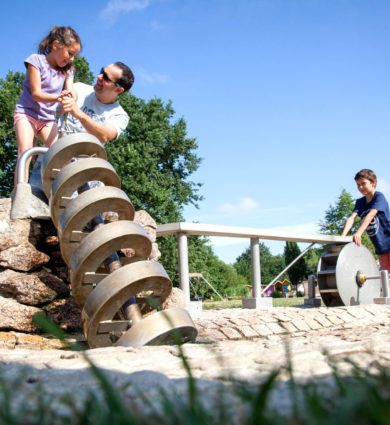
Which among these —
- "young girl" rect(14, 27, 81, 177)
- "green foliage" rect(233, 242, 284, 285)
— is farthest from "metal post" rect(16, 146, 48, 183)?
"green foliage" rect(233, 242, 284, 285)

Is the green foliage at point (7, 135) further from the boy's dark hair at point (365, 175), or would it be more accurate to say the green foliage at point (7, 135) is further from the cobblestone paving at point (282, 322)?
the cobblestone paving at point (282, 322)

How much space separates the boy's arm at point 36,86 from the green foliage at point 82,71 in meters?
24.6

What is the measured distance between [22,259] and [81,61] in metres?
25.6

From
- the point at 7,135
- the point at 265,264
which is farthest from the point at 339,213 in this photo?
the point at 265,264

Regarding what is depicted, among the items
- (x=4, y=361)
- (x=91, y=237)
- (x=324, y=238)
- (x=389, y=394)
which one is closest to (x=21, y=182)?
(x=91, y=237)

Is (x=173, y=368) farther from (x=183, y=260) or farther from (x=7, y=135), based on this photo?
(x=7, y=135)

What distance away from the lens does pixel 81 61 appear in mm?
29625

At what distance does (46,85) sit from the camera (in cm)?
588

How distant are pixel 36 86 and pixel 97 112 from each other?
0.77m

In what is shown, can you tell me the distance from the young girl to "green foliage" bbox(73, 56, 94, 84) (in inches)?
948

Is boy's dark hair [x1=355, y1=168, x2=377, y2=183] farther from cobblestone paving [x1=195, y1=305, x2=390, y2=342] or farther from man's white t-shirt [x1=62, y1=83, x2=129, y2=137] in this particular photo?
man's white t-shirt [x1=62, y1=83, x2=129, y2=137]

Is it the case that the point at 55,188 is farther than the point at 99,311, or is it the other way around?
the point at 55,188

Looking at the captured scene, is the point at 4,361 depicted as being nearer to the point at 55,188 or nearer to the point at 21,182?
the point at 55,188

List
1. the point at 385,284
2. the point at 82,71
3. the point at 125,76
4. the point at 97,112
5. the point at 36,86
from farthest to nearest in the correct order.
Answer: the point at 82,71
the point at 385,284
the point at 97,112
the point at 125,76
the point at 36,86
